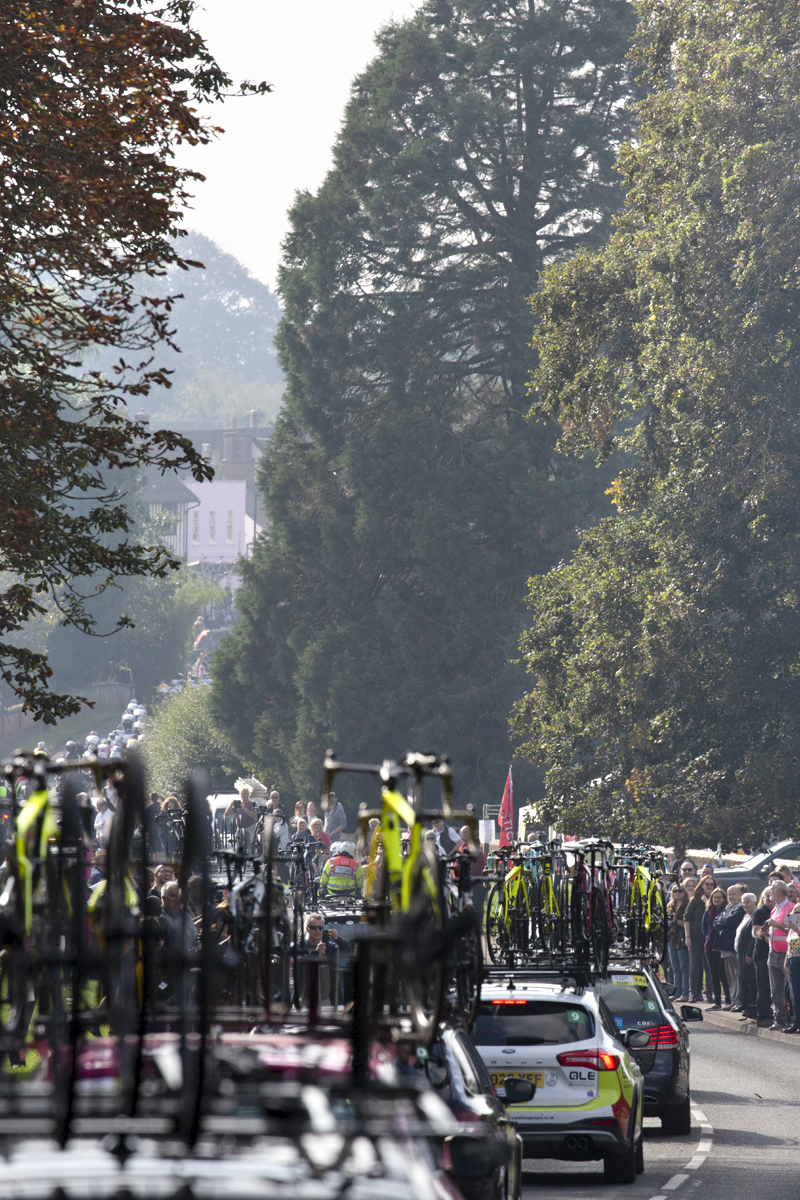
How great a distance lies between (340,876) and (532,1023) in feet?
34.5

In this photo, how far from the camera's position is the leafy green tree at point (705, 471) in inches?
1409

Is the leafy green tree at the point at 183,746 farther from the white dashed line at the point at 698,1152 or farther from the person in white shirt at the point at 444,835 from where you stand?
the white dashed line at the point at 698,1152

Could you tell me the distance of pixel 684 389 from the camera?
3728 centimetres

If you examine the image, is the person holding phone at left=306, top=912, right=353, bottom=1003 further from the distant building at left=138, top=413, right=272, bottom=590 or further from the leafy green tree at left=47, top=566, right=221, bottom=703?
the distant building at left=138, top=413, right=272, bottom=590

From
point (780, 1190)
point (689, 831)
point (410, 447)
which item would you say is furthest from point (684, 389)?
point (780, 1190)

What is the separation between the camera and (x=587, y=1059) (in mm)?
13664

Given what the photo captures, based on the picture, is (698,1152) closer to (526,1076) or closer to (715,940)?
(526,1076)

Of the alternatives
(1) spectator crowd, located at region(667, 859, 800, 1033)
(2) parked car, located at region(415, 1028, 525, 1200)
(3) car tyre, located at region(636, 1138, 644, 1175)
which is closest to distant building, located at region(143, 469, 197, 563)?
(1) spectator crowd, located at region(667, 859, 800, 1033)

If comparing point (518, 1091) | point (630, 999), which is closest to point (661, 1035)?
point (630, 999)

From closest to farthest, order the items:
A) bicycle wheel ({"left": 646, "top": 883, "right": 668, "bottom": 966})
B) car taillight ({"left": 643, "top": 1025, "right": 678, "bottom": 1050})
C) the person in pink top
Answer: car taillight ({"left": 643, "top": 1025, "right": 678, "bottom": 1050}) < bicycle wheel ({"left": 646, "top": 883, "right": 668, "bottom": 966}) < the person in pink top

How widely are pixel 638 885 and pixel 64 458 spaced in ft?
23.0

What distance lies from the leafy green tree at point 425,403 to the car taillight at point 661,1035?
118 feet

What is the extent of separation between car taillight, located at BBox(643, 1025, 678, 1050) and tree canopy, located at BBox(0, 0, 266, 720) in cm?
595

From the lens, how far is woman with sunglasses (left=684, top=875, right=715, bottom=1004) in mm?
31625
